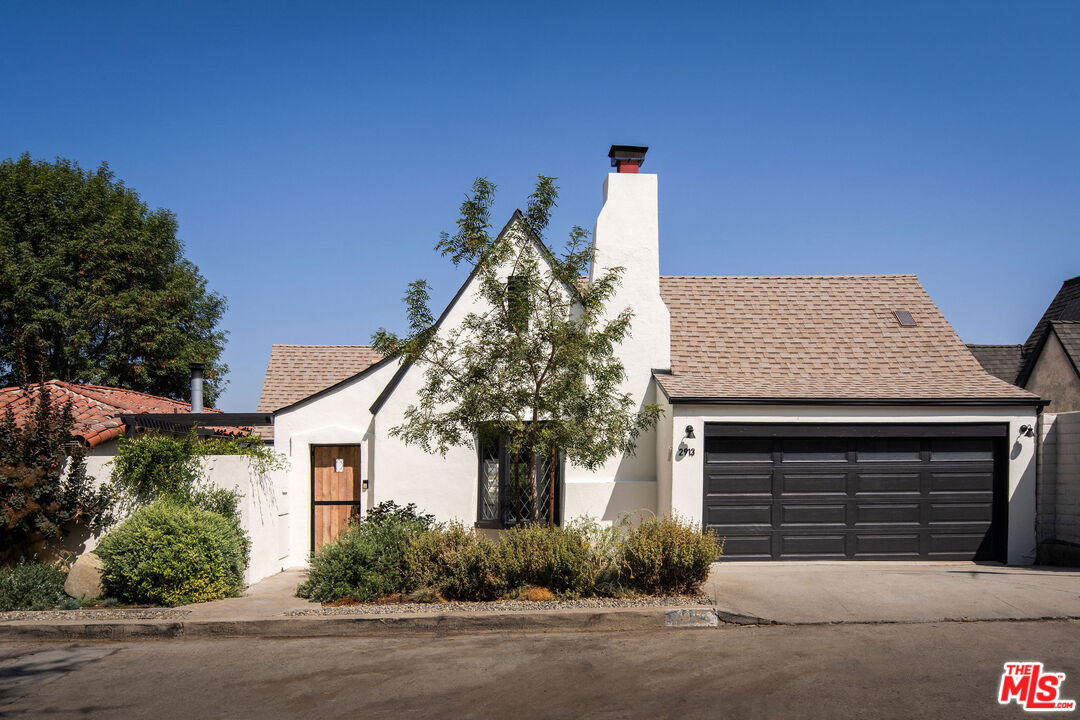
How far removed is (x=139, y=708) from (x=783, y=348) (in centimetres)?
1159

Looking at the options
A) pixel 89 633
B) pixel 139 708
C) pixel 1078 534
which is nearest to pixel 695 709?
pixel 139 708

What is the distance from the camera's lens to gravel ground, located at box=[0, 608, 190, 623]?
9.54 meters

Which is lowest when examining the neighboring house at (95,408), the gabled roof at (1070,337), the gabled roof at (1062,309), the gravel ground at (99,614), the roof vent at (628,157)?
the gravel ground at (99,614)

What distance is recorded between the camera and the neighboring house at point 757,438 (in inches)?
514

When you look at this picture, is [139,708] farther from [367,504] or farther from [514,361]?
[367,504]

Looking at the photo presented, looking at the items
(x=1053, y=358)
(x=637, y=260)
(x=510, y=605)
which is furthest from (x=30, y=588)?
(x=1053, y=358)

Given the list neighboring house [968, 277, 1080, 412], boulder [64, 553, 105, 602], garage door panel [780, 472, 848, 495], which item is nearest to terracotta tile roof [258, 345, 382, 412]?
boulder [64, 553, 105, 602]

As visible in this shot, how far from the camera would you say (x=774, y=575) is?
38.3 feet

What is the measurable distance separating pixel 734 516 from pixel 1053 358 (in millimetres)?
9658

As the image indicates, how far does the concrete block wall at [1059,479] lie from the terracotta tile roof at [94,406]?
13.2m

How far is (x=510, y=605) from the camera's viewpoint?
Result: 9.70 metres

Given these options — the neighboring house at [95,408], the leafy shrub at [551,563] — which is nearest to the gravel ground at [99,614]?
the neighboring house at [95,408]

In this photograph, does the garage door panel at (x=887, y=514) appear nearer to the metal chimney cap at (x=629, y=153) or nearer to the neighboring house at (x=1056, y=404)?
the neighboring house at (x=1056, y=404)

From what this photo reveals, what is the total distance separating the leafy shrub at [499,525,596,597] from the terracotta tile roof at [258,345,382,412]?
831cm
